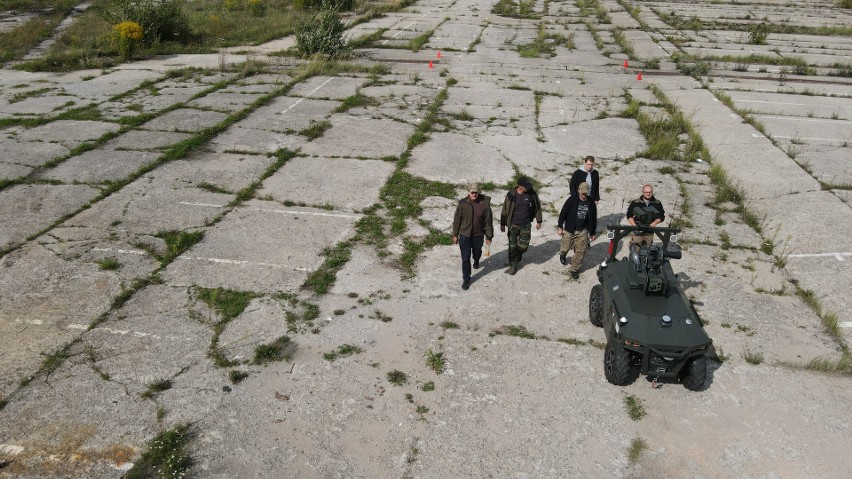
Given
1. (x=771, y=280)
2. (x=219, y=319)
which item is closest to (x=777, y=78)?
(x=771, y=280)

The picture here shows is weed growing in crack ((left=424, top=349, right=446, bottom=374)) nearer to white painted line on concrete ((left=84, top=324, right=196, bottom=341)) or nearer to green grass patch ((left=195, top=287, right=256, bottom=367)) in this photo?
green grass patch ((left=195, top=287, right=256, bottom=367))

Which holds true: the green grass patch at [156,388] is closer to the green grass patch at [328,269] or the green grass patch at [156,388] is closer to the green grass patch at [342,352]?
the green grass patch at [342,352]

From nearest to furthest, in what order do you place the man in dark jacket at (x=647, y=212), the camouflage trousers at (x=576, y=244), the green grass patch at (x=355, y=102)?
the man in dark jacket at (x=647, y=212) < the camouflage trousers at (x=576, y=244) < the green grass patch at (x=355, y=102)

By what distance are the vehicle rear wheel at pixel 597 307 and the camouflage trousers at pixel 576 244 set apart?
1152 mm

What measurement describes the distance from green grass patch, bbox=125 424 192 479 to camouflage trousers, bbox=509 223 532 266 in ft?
17.1

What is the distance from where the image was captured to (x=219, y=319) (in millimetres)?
→ 7996

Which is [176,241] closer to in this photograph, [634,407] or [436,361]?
[436,361]

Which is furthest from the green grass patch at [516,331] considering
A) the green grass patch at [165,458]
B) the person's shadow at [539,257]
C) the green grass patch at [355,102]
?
the green grass patch at [355,102]

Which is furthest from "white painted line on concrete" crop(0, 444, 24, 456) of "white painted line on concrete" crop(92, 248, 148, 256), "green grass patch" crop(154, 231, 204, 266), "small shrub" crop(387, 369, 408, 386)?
"white painted line on concrete" crop(92, 248, 148, 256)

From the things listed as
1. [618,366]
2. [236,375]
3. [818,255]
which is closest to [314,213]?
[236,375]

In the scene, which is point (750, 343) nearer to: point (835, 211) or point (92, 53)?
point (835, 211)

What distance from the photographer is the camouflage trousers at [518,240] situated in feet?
29.0

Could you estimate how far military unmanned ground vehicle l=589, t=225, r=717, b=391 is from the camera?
6441mm

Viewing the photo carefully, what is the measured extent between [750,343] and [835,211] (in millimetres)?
5629
